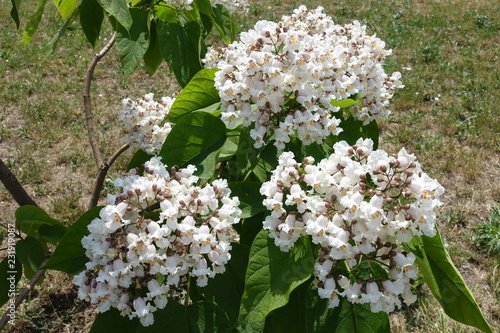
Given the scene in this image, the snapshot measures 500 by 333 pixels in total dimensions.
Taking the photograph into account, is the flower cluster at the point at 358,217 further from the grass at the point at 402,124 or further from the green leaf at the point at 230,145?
the grass at the point at 402,124

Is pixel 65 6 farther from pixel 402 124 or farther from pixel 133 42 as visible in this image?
pixel 402 124

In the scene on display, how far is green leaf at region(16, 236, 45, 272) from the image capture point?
5.81 feet

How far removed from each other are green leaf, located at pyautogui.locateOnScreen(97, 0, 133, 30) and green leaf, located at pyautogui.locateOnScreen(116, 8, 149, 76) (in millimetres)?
409

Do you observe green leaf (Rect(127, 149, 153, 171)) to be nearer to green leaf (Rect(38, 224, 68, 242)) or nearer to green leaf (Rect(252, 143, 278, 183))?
green leaf (Rect(38, 224, 68, 242))

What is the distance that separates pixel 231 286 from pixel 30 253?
844mm

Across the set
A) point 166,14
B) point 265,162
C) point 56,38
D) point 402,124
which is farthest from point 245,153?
point 402,124

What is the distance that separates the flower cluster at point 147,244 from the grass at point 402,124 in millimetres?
1628

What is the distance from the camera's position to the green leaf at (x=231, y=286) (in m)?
1.51

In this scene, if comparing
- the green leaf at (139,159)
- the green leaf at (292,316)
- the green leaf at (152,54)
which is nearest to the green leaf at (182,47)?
the green leaf at (152,54)

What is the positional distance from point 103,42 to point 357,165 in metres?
8.38

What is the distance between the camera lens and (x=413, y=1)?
11.3 meters

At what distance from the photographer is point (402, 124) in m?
5.86

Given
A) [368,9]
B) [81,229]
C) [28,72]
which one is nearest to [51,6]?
[28,72]

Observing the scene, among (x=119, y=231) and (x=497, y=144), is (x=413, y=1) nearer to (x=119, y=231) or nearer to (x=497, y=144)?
(x=497, y=144)
